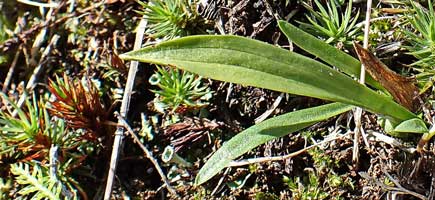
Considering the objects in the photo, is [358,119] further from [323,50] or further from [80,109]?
[80,109]

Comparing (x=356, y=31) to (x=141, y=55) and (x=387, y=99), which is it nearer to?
(x=387, y=99)

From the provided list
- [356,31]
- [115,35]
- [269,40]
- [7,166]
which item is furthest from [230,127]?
[7,166]

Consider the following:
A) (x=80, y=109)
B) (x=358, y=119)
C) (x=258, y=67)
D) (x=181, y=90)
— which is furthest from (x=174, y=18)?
(x=358, y=119)

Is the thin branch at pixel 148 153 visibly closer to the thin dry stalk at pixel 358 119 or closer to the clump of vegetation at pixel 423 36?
the thin dry stalk at pixel 358 119

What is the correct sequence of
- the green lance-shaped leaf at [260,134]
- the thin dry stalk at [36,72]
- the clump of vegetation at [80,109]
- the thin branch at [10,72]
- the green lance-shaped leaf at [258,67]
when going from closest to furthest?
the green lance-shaped leaf at [258,67] → the green lance-shaped leaf at [260,134] → the clump of vegetation at [80,109] → the thin dry stalk at [36,72] → the thin branch at [10,72]

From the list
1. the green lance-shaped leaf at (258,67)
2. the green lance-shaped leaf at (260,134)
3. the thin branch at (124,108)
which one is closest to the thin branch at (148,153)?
the thin branch at (124,108)

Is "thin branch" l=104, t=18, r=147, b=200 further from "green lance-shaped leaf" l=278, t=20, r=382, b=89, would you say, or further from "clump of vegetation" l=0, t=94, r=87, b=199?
"green lance-shaped leaf" l=278, t=20, r=382, b=89
